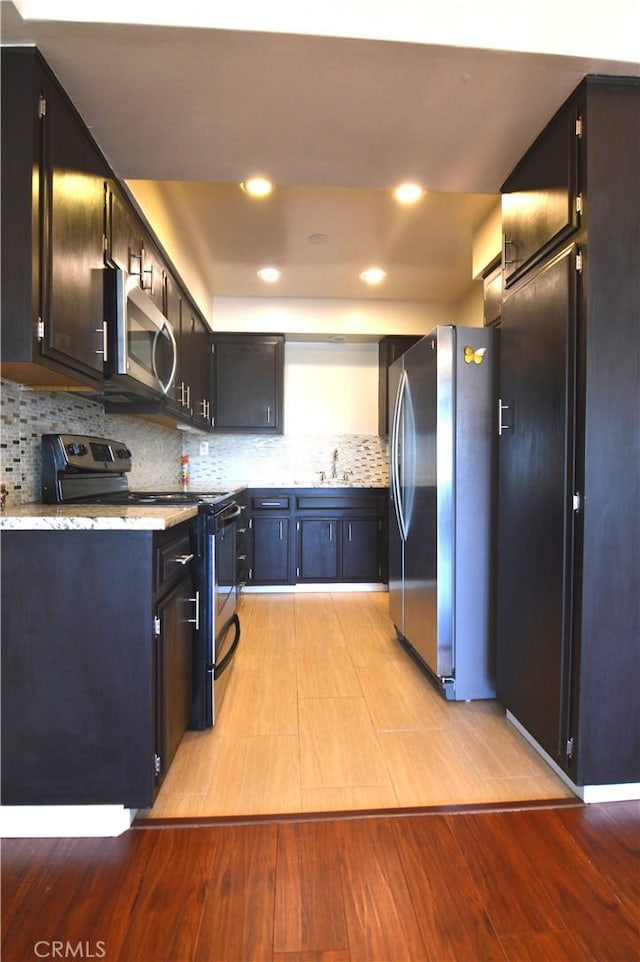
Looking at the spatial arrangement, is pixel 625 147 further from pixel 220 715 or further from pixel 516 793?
pixel 220 715

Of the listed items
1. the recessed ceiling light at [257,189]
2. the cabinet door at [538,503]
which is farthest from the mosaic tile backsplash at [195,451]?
the cabinet door at [538,503]

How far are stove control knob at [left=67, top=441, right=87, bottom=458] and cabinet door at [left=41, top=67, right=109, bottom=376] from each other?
0.41 m

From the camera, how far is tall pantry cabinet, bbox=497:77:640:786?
54.4 inches

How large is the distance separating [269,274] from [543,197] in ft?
7.60

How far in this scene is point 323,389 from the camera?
174 inches

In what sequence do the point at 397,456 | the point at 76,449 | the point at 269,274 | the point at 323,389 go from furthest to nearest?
1. the point at 323,389
2. the point at 269,274
3. the point at 397,456
4. the point at 76,449

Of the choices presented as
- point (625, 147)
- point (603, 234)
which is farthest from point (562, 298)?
point (625, 147)

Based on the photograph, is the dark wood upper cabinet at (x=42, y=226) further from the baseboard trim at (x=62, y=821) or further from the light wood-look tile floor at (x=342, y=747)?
the light wood-look tile floor at (x=342, y=747)

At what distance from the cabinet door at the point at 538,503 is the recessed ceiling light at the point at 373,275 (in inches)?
69.7

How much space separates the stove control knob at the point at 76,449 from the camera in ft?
6.20

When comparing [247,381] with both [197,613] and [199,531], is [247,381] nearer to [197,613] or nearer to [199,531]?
[199,531]

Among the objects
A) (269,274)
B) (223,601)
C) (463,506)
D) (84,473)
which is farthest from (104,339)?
(269,274)

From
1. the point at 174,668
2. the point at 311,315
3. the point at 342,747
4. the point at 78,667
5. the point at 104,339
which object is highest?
the point at 311,315

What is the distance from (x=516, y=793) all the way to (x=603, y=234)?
5.84ft
